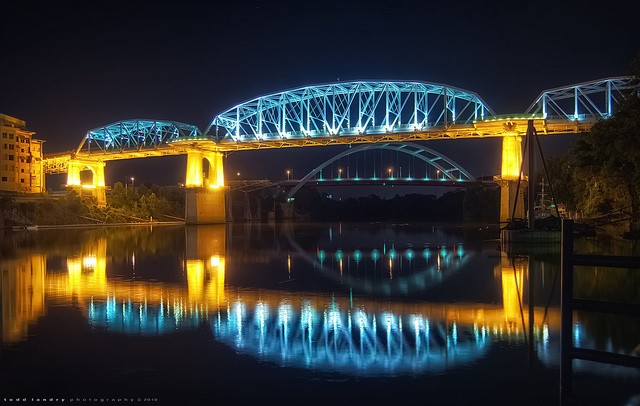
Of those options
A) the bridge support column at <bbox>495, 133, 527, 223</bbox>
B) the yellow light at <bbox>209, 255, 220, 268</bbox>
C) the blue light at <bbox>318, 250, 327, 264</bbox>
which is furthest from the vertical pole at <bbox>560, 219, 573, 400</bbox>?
the bridge support column at <bbox>495, 133, 527, 223</bbox>

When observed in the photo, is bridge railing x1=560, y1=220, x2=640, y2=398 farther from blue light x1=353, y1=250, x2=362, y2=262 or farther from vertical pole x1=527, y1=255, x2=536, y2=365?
blue light x1=353, y1=250, x2=362, y2=262

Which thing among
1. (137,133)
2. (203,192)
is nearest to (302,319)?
(203,192)

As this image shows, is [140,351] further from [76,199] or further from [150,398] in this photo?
[76,199]

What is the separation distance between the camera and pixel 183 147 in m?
90.9

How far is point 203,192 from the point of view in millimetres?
84188

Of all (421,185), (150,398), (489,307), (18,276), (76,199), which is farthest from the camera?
(421,185)

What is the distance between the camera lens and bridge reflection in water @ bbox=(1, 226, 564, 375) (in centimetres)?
945

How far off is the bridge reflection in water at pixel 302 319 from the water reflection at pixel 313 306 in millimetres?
26

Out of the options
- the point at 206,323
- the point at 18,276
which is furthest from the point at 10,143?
the point at 206,323

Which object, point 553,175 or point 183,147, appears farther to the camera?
point 183,147

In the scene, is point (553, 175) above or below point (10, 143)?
below

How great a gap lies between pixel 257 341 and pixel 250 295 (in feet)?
18.0

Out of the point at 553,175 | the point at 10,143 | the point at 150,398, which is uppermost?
the point at 10,143

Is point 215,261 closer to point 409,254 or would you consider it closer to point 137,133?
Result: point 409,254
